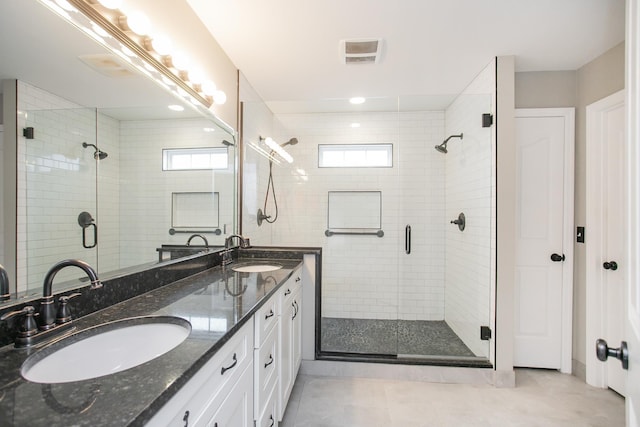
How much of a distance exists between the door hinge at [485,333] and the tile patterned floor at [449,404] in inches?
13.7

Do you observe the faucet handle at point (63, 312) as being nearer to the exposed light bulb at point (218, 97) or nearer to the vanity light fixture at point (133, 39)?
the vanity light fixture at point (133, 39)

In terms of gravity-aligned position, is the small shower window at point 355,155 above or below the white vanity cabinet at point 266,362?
above

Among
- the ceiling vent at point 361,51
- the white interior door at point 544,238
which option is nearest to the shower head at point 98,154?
the ceiling vent at point 361,51

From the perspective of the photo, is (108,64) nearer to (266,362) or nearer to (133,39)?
(133,39)

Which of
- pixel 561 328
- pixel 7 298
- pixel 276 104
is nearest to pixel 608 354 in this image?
pixel 7 298

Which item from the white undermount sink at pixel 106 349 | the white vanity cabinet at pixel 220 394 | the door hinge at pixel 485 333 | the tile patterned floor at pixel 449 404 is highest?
the white undermount sink at pixel 106 349

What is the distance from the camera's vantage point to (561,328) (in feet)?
7.80

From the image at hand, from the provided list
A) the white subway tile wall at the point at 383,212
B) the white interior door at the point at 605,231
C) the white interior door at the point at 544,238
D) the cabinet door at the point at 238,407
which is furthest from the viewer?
the white subway tile wall at the point at 383,212

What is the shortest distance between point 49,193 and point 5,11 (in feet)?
1.66

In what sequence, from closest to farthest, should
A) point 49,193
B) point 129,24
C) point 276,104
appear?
point 49,193 < point 129,24 < point 276,104

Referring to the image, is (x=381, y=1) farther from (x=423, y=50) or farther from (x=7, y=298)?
(x=7, y=298)

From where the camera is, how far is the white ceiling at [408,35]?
169cm

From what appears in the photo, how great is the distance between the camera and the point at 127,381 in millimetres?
610

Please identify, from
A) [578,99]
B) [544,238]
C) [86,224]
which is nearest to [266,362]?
[86,224]
